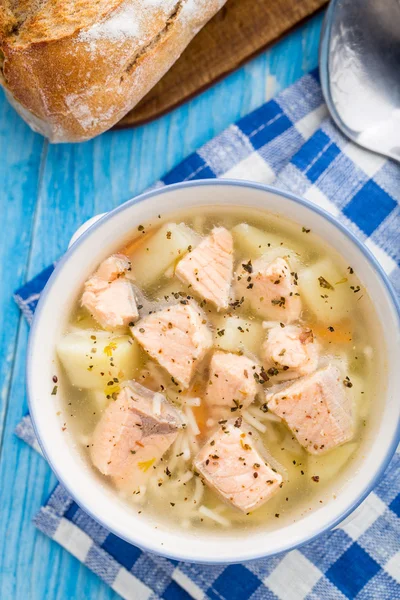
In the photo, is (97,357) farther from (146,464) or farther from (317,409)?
(317,409)

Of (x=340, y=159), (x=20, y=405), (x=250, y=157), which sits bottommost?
(x=20, y=405)

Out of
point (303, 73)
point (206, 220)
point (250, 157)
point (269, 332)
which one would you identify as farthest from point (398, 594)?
point (303, 73)

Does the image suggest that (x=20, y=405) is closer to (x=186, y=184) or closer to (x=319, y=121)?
(x=186, y=184)

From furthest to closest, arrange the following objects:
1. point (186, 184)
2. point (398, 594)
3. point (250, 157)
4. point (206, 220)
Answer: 1. point (250, 157)
2. point (398, 594)
3. point (206, 220)
4. point (186, 184)

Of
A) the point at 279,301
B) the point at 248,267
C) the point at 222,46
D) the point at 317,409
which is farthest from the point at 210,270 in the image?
the point at 222,46

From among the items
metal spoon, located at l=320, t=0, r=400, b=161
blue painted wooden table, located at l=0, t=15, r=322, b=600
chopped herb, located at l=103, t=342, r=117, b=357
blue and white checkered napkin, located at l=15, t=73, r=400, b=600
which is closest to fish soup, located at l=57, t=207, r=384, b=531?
chopped herb, located at l=103, t=342, r=117, b=357

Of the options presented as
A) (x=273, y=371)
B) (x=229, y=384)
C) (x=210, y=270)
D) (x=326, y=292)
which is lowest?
(x=229, y=384)
